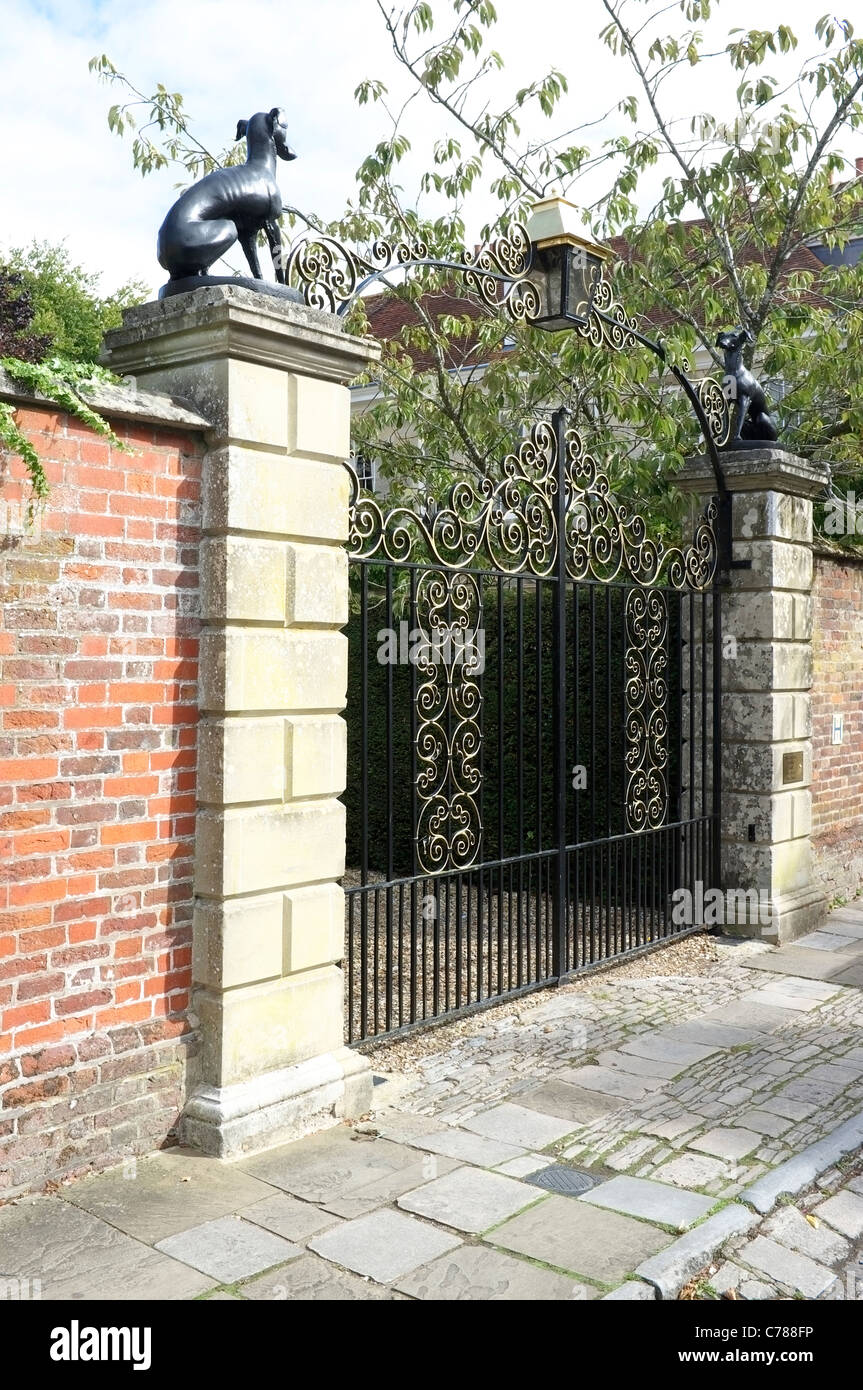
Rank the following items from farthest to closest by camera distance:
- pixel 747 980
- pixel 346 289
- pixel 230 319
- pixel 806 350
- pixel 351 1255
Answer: pixel 806 350
pixel 747 980
pixel 346 289
pixel 230 319
pixel 351 1255

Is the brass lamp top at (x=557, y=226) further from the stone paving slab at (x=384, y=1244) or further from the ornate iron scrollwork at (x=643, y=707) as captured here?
the stone paving slab at (x=384, y=1244)

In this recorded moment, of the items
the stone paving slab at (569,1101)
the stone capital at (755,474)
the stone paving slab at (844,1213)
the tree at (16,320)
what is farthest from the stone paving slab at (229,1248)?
the tree at (16,320)

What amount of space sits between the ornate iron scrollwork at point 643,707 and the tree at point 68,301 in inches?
760

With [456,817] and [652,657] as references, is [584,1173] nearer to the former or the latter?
[456,817]

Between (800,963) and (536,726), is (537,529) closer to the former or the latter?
(536,726)

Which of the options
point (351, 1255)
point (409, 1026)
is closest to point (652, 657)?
point (409, 1026)

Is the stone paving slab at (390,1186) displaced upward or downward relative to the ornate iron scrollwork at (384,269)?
downward

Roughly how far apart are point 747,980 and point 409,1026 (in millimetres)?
2488

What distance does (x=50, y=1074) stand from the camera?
3910mm

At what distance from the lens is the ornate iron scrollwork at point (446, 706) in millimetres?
5879

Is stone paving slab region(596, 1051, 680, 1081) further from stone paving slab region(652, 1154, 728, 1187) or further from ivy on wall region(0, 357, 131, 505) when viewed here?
ivy on wall region(0, 357, 131, 505)

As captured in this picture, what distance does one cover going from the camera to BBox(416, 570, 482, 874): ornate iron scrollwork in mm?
5879

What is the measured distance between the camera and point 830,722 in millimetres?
9234

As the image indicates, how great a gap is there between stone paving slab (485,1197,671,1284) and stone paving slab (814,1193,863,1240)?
65 centimetres
